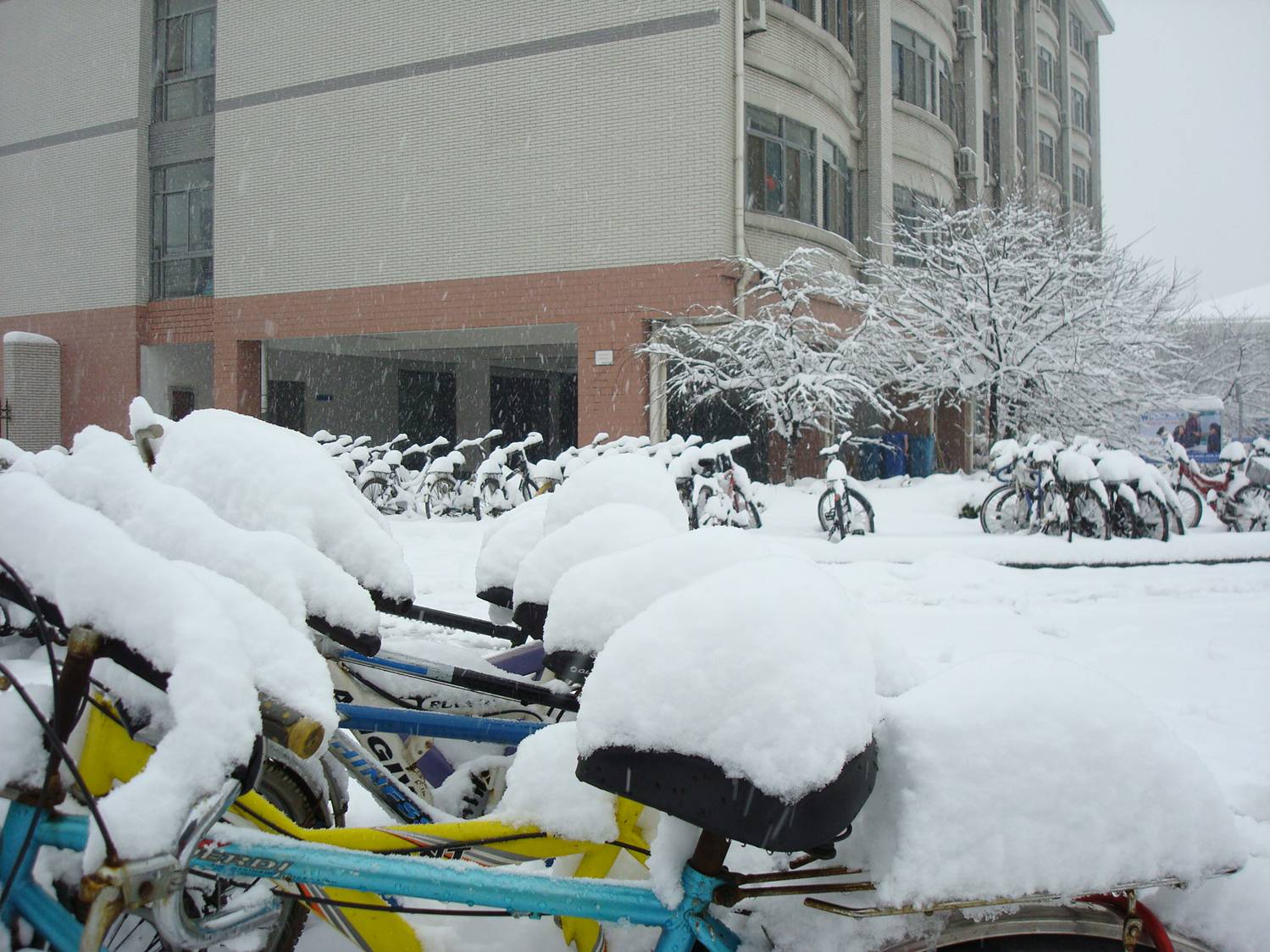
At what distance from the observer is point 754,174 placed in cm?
1855

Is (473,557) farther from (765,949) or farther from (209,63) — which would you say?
(209,63)

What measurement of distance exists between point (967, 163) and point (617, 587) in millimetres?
29796

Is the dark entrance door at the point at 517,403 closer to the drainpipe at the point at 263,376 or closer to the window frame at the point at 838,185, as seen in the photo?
the drainpipe at the point at 263,376

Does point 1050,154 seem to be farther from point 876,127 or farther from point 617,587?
point 617,587

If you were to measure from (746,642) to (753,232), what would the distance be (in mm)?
17445

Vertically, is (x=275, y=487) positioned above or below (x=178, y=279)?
below

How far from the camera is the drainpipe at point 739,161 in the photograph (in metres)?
17.1

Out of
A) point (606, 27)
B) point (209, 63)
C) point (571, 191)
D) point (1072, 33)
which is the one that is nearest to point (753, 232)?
point (571, 191)

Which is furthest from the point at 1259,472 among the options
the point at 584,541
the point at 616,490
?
the point at 584,541

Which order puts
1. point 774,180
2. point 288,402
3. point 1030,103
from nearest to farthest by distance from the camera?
point 774,180
point 288,402
point 1030,103

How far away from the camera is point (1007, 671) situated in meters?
1.66

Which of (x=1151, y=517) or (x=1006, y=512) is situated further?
(x=1006, y=512)

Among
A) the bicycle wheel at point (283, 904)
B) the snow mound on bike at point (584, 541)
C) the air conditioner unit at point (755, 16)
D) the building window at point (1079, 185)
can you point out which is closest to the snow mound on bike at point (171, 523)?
the bicycle wheel at point (283, 904)

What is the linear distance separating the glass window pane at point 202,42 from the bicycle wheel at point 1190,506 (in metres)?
22.8
